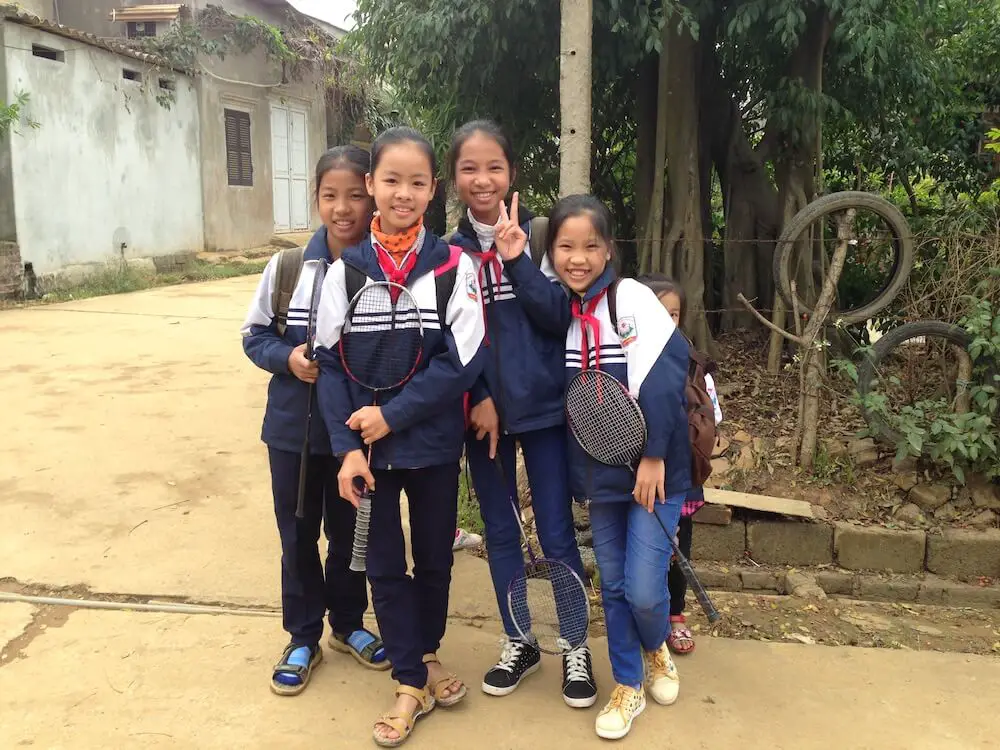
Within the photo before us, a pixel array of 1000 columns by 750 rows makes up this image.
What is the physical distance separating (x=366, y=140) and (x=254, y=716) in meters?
17.2

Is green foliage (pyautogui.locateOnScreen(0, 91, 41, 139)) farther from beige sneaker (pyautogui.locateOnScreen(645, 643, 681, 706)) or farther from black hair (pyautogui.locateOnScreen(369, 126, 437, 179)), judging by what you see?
beige sneaker (pyautogui.locateOnScreen(645, 643, 681, 706))

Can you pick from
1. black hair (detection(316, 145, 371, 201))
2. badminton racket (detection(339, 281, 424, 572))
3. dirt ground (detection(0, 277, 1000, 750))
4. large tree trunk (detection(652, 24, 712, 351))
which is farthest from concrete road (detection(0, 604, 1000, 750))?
large tree trunk (detection(652, 24, 712, 351))

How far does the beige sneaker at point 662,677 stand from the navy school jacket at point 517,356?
2.65ft

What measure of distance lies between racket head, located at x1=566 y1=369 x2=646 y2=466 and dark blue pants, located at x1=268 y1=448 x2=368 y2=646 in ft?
2.52

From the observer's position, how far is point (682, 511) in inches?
113

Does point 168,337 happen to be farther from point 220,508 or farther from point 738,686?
point 738,686

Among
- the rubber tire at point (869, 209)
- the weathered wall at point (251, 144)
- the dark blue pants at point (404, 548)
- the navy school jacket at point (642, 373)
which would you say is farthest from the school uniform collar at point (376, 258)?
the weathered wall at point (251, 144)

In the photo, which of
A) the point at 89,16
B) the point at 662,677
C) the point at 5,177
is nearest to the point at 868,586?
the point at 662,677

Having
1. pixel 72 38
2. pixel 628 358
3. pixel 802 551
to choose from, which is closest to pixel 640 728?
pixel 628 358

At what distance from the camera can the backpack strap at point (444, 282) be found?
93.6 inches

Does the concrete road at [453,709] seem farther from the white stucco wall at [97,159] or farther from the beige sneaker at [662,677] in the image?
the white stucco wall at [97,159]

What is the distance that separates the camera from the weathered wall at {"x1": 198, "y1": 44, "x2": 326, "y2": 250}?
45.9 feet

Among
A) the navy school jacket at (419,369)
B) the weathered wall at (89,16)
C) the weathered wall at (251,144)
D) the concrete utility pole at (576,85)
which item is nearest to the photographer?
the navy school jacket at (419,369)

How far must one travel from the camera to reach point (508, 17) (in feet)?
15.4
